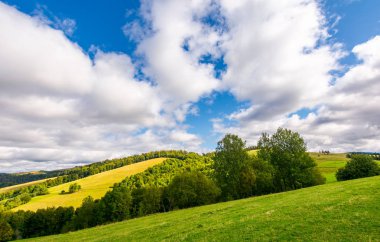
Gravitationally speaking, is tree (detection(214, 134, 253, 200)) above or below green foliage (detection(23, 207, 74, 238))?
above

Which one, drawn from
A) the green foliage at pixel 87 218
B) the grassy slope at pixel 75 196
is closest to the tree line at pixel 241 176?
the green foliage at pixel 87 218

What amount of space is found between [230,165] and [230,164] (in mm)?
309

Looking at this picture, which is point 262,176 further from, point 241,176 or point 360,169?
point 360,169

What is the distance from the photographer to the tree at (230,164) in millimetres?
69125

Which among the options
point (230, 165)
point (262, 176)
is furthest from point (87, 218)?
point (262, 176)

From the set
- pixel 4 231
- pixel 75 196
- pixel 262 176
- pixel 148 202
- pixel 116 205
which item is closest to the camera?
pixel 262 176

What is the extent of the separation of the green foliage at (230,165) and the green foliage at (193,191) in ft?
10.9

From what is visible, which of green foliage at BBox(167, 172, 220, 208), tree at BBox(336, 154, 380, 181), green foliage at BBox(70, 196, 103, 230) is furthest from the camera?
green foliage at BBox(70, 196, 103, 230)

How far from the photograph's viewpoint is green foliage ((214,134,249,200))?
68875 mm

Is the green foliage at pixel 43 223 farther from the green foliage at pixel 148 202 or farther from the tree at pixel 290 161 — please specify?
the tree at pixel 290 161

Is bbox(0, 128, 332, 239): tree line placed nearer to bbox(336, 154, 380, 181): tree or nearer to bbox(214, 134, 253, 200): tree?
bbox(214, 134, 253, 200): tree

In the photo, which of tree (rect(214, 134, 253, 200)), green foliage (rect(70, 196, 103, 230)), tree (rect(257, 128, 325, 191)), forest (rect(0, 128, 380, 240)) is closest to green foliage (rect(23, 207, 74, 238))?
green foliage (rect(70, 196, 103, 230))

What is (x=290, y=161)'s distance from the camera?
69.6 meters

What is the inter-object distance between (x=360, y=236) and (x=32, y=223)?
12545 cm
